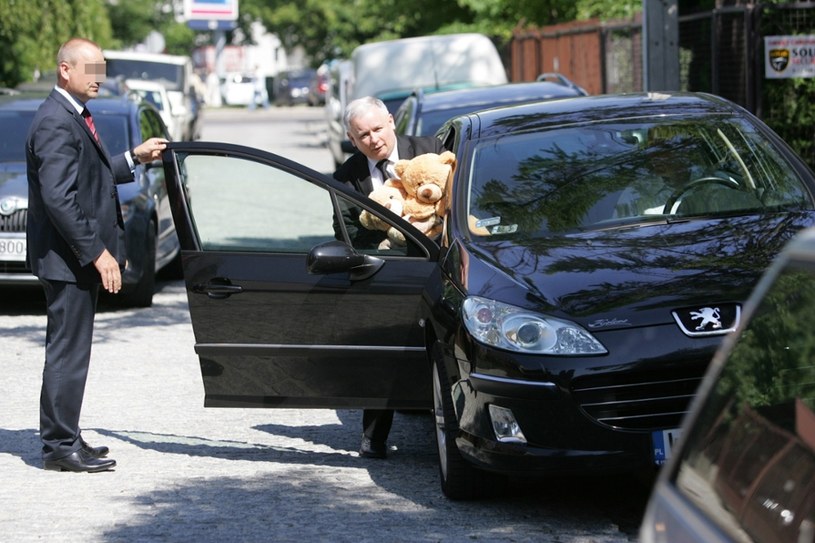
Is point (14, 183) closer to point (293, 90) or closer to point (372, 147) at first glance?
point (372, 147)

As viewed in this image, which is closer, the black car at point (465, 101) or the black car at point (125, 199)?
the black car at point (125, 199)

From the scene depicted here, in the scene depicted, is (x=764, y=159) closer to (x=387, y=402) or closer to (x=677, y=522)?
(x=387, y=402)

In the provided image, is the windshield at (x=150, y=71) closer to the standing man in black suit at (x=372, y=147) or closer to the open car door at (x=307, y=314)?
the standing man in black suit at (x=372, y=147)

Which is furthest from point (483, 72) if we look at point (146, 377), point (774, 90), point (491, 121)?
point (491, 121)

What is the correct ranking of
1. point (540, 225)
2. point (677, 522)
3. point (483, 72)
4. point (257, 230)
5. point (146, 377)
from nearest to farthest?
point (677, 522), point (540, 225), point (146, 377), point (257, 230), point (483, 72)

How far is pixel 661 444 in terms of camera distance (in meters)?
5.18

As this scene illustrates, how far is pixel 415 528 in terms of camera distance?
5.50 meters

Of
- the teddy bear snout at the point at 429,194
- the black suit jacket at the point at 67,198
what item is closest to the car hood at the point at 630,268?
the teddy bear snout at the point at 429,194

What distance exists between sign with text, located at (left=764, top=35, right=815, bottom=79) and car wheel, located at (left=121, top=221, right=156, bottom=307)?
5918mm

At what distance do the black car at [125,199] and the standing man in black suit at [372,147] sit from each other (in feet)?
13.3

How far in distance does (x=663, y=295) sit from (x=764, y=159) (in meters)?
1.64

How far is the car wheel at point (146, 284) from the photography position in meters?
11.7

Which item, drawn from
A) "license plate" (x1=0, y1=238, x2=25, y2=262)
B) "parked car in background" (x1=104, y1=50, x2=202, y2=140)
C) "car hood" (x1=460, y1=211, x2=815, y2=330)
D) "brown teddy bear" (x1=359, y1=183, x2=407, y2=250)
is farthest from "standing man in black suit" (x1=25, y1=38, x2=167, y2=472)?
"parked car in background" (x1=104, y1=50, x2=202, y2=140)

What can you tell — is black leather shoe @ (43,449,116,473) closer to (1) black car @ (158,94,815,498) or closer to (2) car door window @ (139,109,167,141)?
(1) black car @ (158,94,815,498)
